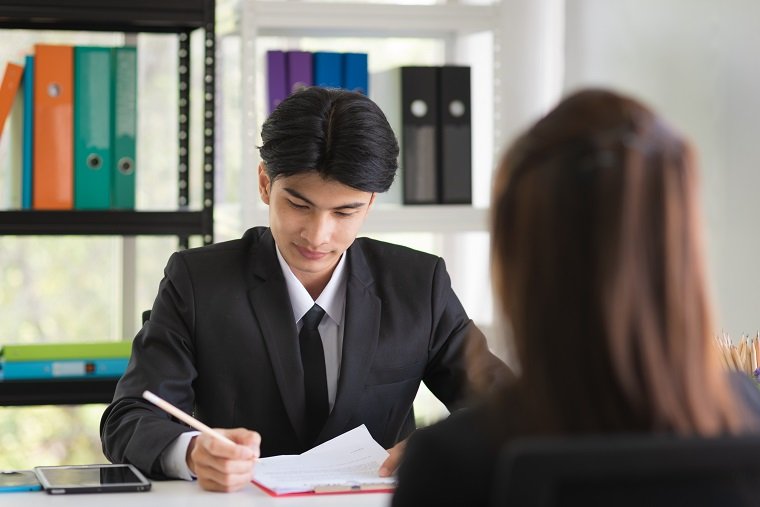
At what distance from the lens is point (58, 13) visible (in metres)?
2.41

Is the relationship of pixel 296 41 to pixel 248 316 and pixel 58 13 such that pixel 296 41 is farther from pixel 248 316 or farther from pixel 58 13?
pixel 248 316

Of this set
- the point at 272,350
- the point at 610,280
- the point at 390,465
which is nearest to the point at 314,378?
the point at 272,350

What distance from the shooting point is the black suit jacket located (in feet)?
5.86

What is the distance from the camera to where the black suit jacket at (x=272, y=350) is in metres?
1.79

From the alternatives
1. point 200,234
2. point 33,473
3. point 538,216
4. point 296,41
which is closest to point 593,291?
point 538,216

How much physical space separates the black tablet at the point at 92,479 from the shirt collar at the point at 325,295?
0.42 meters

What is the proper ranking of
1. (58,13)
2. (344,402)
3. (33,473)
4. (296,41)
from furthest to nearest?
(296,41)
(58,13)
(344,402)
(33,473)

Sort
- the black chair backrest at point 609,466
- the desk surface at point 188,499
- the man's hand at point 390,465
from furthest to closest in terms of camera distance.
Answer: the man's hand at point 390,465
the desk surface at point 188,499
the black chair backrest at point 609,466

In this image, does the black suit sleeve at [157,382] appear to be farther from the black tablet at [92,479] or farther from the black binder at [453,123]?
the black binder at [453,123]

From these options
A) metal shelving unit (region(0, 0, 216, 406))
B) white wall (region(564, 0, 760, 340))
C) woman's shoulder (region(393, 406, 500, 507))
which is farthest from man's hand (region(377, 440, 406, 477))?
metal shelving unit (region(0, 0, 216, 406))

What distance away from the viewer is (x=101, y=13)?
2.44m

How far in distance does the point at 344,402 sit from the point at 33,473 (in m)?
0.51

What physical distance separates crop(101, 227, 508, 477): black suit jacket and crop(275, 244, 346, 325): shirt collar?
15 mm

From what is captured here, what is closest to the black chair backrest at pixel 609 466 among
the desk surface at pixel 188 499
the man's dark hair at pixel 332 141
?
the desk surface at pixel 188 499
